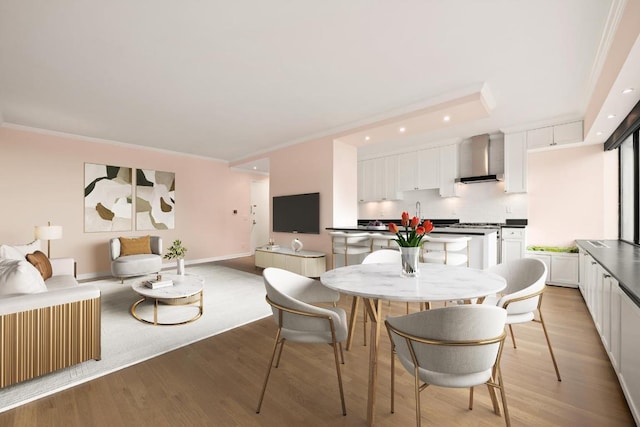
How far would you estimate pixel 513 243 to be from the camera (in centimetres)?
477

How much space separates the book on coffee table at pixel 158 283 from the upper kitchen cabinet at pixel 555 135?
5909mm

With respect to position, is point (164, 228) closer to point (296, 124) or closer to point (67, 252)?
point (67, 252)

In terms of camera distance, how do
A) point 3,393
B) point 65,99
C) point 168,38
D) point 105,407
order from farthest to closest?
1. point 65,99
2. point 168,38
3. point 3,393
4. point 105,407

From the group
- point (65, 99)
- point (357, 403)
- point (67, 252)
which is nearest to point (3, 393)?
point (357, 403)

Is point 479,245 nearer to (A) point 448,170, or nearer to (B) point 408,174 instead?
(A) point 448,170

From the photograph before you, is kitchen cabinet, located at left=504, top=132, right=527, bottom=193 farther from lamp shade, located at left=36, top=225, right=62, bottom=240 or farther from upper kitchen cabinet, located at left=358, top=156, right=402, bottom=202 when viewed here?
lamp shade, located at left=36, top=225, right=62, bottom=240

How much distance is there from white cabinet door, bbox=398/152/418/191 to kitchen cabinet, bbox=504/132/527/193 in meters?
1.76

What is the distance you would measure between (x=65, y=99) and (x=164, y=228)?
3218 mm

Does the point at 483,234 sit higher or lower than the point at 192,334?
higher

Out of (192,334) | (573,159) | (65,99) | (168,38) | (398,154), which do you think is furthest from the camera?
(398,154)

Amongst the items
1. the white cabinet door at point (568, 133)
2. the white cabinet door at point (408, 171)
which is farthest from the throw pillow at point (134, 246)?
the white cabinet door at point (568, 133)

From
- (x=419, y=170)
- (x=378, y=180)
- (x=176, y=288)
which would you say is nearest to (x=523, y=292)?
(x=176, y=288)

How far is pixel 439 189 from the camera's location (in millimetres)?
6184

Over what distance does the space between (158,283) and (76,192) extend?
357 centimetres
